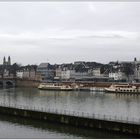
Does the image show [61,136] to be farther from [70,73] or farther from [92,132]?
[70,73]

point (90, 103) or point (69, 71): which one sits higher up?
point (69, 71)

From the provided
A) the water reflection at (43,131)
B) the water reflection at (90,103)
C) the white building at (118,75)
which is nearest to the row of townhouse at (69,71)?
the white building at (118,75)

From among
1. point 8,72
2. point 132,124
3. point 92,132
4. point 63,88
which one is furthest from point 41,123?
point 8,72

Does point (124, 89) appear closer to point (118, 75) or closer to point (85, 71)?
point (118, 75)

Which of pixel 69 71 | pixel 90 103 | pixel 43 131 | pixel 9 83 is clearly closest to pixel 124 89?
pixel 90 103

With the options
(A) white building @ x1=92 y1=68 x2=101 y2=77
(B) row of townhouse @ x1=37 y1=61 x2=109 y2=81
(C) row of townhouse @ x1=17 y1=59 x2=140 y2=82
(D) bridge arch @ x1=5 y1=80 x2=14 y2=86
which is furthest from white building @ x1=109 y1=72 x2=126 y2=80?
(D) bridge arch @ x1=5 y1=80 x2=14 y2=86

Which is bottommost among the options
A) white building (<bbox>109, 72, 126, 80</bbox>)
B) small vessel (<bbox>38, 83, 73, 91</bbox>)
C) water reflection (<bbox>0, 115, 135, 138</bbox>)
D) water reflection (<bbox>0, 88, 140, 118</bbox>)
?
water reflection (<bbox>0, 115, 135, 138</bbox>)

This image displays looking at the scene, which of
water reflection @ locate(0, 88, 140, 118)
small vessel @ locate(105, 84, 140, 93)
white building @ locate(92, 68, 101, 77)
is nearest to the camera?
water reflection @ locate(0, 88, 140, 118)

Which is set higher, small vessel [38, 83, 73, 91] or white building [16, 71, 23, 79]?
white building [16, 71, 23, 79]

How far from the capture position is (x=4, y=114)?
31.2m

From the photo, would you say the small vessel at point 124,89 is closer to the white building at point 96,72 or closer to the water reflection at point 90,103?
the water reflection at point 90,103

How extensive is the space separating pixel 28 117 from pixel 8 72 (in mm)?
94685

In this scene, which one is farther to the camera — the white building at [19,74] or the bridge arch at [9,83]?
the white building at [19,74]

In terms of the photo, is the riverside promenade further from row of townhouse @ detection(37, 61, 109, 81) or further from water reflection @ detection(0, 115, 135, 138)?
row of townhouse @ detection(37, 61, 109, 81)
